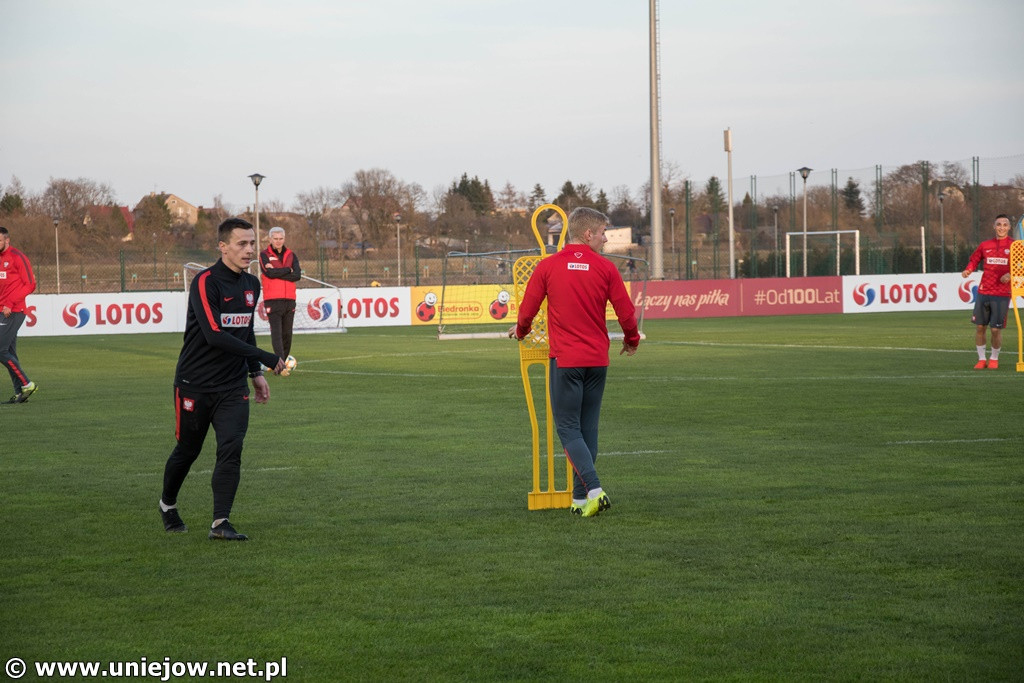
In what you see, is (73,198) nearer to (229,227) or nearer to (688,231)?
(688,231)

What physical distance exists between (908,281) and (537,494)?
3565cm

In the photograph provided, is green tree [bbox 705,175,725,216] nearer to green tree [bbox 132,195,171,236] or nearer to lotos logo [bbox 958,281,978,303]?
lotos logo [bbox 958,281,978,303]

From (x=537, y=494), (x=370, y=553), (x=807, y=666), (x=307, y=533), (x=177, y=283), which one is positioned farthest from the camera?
(x=177, y=283)

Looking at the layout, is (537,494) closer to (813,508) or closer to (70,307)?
(813,508)

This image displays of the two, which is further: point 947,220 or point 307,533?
point 947,220

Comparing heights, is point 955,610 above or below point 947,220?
below

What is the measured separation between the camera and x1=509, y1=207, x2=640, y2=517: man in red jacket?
25.5ft

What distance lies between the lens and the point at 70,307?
35594 mm

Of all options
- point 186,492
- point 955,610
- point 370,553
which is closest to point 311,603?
point 370,553

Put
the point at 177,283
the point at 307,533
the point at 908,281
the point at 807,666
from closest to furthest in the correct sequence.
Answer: the point at 807,666, the point at 307,533, the point at 908,281, the point at 177,283

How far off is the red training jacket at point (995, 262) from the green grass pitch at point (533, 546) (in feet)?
12.7

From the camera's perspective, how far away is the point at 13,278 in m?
15.3

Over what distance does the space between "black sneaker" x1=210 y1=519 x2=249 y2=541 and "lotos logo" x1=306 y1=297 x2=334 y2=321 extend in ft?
94.3

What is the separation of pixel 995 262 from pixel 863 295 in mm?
23631
